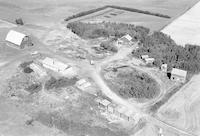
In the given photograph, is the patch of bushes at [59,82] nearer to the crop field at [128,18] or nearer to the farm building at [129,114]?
the farm building at [129,114]

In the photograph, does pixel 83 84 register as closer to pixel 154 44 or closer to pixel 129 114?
pixel 129 114

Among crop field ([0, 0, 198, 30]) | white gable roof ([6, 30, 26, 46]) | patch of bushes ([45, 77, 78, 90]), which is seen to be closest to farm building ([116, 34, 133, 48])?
crop field ([0, 0, 198, 30])

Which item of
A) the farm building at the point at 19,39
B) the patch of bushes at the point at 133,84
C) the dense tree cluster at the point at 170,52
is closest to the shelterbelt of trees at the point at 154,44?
the dense tree cluster at the point at 170,52

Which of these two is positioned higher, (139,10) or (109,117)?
(139,10)

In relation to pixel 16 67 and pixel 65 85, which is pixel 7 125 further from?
pixel 16 67

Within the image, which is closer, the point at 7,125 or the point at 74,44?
the point at 7,125

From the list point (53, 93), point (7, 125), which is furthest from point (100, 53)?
point (7, 125)

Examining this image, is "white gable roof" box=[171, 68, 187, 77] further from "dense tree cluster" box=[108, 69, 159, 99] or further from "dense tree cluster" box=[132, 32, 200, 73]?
"dense tree cluster" box=[108, 69, 159, 99]

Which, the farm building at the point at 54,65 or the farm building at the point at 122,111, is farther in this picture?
the farm building at the point at 54,65
